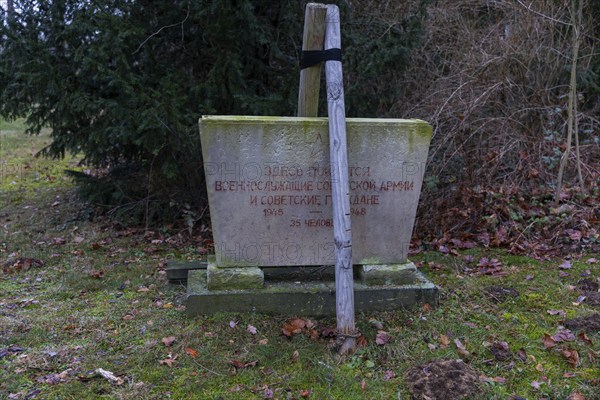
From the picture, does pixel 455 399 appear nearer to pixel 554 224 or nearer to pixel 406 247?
pixel 406 247

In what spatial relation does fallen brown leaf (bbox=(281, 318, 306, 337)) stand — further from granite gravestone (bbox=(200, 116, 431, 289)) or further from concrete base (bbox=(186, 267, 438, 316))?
granite gravestone (bbox=(200, 116, 431, 289))

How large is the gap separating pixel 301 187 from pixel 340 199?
0.50 metres

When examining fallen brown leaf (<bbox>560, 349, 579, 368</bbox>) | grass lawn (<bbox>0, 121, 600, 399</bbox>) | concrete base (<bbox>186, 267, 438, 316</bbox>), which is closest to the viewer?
grass lawn (<bbox>0, 121, 600, 399</bbox>)

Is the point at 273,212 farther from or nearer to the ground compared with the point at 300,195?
nearer to the ground

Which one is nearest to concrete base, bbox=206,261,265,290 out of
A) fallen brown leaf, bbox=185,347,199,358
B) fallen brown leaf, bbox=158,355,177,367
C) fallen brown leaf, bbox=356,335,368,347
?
fallen brown leaf, bbox=185,347,199,358

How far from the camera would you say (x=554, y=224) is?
600 cm

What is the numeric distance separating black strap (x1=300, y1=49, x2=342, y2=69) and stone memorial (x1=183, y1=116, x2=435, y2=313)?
1.50 ft

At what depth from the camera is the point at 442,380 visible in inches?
134

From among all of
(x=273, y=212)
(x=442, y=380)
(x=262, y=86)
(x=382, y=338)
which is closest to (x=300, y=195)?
(x=273, y=212)

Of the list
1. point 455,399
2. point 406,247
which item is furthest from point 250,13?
point 455,399

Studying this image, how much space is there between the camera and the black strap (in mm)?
4102

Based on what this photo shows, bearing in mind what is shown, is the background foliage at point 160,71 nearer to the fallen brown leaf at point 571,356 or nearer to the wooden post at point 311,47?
the wooden post at point 311,47

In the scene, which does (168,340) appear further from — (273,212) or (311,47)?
(311,47)

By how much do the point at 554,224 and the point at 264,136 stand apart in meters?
3.63
